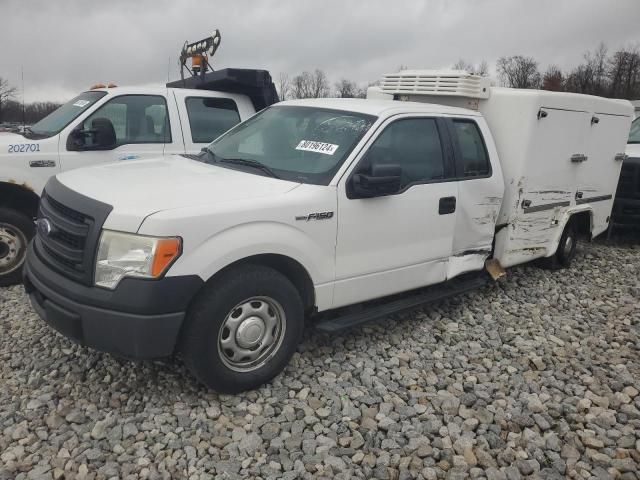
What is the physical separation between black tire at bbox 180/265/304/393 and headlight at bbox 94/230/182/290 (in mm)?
337

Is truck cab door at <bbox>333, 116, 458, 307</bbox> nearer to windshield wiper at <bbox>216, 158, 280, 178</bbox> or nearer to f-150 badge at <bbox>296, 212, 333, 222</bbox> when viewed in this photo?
f-150 badge at <bbox>296, 212, 333, 222</bbox>

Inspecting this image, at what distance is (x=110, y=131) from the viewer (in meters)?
5.51

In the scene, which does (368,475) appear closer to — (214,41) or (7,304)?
(7,304)

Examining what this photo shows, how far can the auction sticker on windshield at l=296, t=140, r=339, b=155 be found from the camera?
3.90 metres

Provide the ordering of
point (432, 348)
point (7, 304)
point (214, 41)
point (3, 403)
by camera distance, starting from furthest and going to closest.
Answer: point (214, 41) < point (7, 304) < point (432, 348) < point (3, 403)

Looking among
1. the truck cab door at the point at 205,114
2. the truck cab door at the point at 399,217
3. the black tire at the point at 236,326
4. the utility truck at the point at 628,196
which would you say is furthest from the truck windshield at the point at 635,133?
the black tire at the point at 236,326

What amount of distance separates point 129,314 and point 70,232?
0.68m

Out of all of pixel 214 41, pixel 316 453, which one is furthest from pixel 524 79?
pixel 316 453

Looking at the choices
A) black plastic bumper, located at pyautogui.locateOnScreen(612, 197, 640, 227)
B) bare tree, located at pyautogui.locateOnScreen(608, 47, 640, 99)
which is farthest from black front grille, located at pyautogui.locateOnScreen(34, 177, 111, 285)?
bare tree, located at pyautogui.locateOnScreen(608, 47, 640, 99)

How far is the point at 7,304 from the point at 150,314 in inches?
103

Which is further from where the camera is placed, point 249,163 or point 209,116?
point 209,116

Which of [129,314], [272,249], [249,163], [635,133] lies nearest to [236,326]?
[272,249]

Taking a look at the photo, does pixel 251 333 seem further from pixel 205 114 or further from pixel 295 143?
pixel 205 114

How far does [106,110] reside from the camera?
570cm
